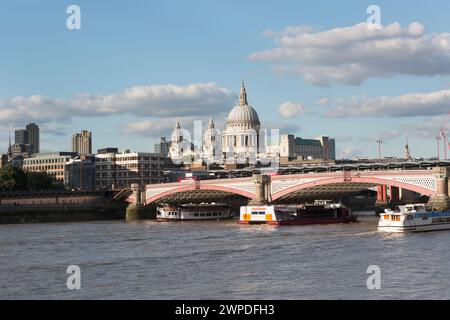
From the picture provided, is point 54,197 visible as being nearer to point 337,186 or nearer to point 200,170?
point 337,186

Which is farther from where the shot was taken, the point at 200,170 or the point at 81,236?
the point at 200,170

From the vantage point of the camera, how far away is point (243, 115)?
547 feet

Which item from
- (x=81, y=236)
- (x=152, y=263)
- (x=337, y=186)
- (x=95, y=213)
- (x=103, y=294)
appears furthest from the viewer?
(x=95, y=213)

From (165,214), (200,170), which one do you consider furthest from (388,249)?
(200,170)

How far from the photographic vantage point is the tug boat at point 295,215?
67.5m

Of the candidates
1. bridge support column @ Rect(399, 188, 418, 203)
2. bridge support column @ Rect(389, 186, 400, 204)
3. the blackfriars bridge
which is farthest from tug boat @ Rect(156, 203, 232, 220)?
bridge support column @ Rect(399, 188, 418, 203)

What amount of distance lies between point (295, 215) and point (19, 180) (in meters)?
45.2

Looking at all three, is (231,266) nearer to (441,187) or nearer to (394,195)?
(441,187)

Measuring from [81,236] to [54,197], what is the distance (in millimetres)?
39483

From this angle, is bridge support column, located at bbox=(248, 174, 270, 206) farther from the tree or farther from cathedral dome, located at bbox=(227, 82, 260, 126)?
cathedral dome, located at bbox=(227, 82, 260, 126)

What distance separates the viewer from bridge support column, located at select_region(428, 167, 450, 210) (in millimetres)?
60625

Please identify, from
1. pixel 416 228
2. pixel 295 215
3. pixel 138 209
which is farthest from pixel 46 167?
pixel 416 228

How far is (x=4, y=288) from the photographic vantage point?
28969 mm

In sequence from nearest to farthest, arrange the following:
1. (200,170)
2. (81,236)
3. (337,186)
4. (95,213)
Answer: (81,236) → (337,186) → (95,213) → (200,170)
